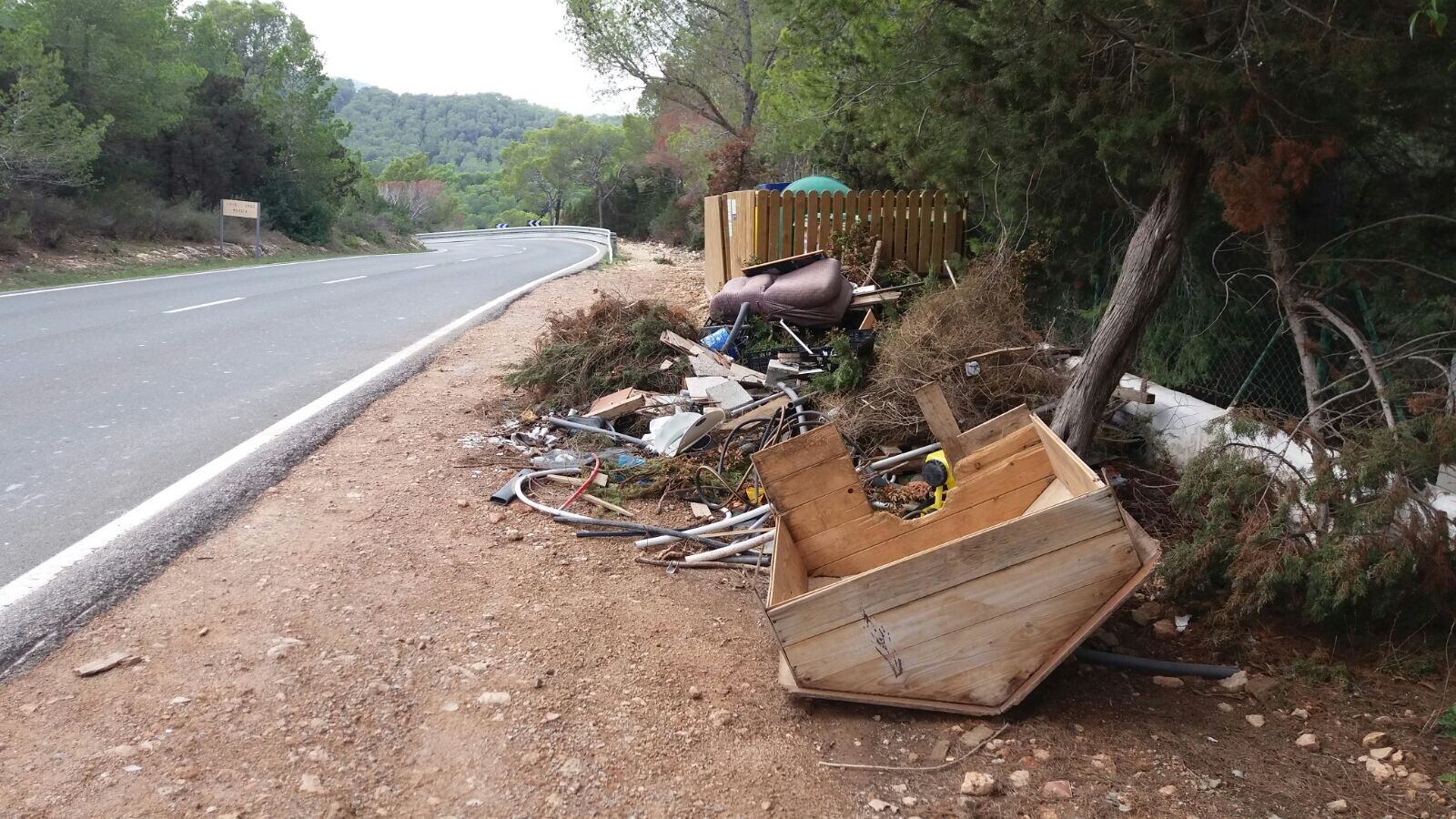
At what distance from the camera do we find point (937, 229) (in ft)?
33.6

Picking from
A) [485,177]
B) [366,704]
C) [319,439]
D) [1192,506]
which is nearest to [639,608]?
[366,704]

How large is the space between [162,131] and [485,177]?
7953 centimetres

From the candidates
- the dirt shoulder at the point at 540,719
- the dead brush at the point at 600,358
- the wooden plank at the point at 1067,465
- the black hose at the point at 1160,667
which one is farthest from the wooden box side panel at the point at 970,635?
the dead brush at the point at 600,358

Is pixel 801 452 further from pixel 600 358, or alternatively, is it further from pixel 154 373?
pixel 154 373

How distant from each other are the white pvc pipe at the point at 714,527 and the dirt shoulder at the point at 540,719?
33 centimetres

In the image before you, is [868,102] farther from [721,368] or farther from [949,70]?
[721,368]

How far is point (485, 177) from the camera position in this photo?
101 metres

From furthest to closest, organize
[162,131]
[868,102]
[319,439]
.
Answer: [162,131], [868,102], [319,439]

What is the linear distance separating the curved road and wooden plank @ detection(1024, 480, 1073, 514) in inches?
152

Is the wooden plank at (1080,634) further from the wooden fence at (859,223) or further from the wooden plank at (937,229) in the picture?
the wooden plank at (937,229)

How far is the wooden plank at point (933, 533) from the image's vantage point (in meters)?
4.20

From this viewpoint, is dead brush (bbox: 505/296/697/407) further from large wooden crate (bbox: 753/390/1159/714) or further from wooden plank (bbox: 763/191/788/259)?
large wooden crate (bbox: 753/390/1159/714)

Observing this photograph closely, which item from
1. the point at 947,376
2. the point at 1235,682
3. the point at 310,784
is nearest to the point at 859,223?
the point at 947,376

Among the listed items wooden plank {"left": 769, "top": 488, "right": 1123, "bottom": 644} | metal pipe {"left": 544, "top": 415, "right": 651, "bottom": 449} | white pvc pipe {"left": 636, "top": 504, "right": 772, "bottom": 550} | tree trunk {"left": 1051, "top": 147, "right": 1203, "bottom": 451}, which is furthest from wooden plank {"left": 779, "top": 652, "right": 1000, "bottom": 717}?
metal pipe {"left": 544, "top": 415, "right": 651, "bottom": 449}
